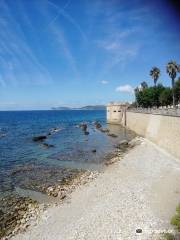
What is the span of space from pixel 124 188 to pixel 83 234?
6737 mm

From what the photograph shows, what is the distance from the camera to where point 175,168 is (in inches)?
893

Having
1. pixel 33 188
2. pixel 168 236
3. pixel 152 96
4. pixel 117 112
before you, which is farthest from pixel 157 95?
pixel 168 236

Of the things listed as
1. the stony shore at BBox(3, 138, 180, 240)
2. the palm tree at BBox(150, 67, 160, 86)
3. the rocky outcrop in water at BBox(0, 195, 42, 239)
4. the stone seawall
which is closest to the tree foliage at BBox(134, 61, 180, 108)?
the palm tree at BBox(150, 67, 160, 86)

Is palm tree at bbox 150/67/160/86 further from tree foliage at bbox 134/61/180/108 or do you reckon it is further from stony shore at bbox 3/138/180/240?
stony shore at bbox 3/138/180/240

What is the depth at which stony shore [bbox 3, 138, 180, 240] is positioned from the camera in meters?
12.6

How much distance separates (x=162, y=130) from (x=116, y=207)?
2020 cm

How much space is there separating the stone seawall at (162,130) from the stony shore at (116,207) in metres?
4.06

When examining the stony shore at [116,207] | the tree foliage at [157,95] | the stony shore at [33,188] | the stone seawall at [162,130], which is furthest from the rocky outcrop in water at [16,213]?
the tree foliage at [157,95]

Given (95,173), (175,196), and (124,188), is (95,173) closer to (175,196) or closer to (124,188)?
(124,188)

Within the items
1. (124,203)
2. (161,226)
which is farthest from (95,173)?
(161,226)

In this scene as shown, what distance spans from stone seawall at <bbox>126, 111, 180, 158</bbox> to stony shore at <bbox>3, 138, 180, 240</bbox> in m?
4.06

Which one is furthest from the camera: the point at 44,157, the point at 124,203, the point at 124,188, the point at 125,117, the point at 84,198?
the point at 125,117

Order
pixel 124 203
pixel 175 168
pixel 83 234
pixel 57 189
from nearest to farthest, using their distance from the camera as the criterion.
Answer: pixel 83 234 < pixel 124 203 < pixel 57 189 < pixel 175 168

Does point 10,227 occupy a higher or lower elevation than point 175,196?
lower
